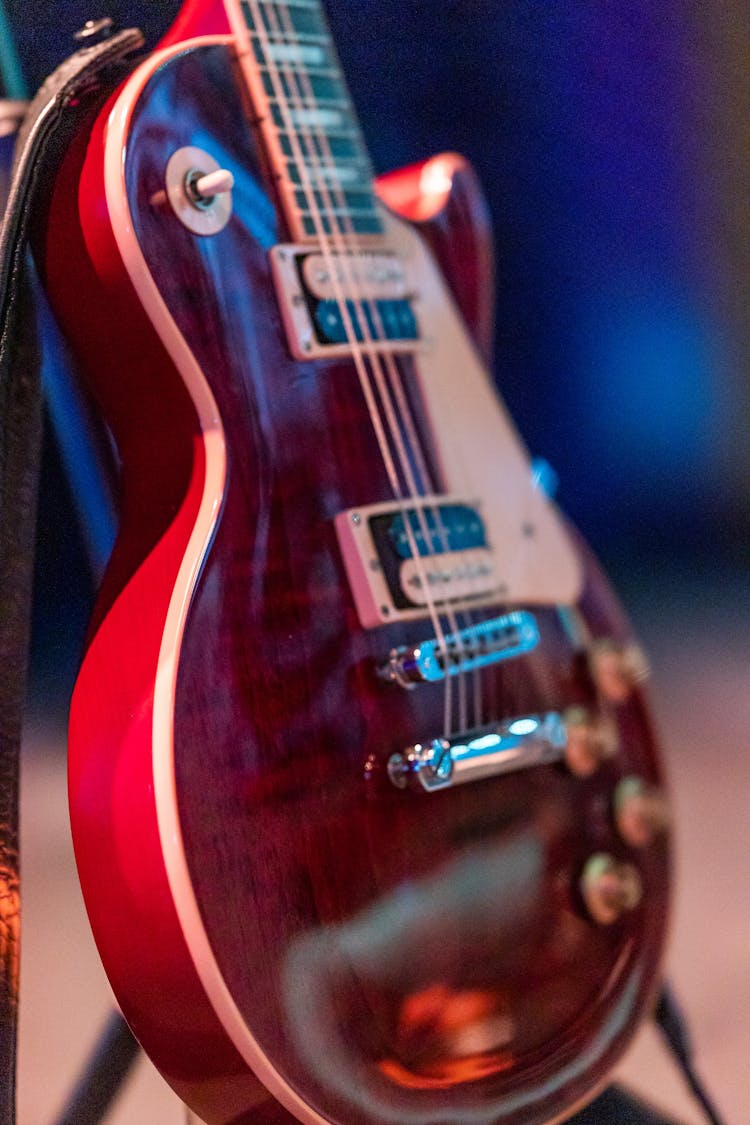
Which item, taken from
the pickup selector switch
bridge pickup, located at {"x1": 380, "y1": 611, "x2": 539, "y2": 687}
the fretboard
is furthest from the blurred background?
bridge pickup, located at {"x1": 380, "y1": 611, "x2": 539, "y2": 687}

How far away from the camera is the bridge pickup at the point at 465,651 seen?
0.53m

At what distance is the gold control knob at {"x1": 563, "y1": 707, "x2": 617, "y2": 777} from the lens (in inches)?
24.8

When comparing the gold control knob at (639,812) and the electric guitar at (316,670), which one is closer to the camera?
the electric guitar at (316,670)

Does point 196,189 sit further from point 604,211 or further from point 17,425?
point 604,211

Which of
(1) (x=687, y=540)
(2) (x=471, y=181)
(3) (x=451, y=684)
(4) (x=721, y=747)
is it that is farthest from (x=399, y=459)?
(1) (x=687, y=540)

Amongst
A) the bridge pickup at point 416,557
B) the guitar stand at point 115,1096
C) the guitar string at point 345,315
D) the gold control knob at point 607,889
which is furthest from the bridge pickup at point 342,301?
the guitar stand at point 115,1096

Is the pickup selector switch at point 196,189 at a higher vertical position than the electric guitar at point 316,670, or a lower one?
higher

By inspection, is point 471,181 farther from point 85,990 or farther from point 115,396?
point 85,990

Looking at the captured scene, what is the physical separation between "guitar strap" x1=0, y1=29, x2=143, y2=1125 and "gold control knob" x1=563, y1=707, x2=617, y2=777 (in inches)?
13.2

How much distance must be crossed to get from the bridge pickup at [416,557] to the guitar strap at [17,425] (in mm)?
174

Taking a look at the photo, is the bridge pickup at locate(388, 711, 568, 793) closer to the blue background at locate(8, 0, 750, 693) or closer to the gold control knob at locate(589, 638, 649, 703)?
the gold control knob at locate(589, 638, 649, 703)

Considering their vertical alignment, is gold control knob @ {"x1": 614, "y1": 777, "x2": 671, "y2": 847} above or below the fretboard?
below

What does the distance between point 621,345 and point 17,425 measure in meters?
0.87

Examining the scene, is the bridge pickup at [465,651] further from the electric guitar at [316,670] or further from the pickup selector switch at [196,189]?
the pickup selector switch at [196,189]
